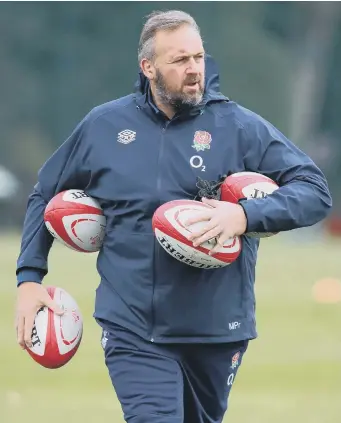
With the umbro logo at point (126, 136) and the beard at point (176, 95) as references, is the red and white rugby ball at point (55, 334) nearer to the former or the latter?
the umbro logo at point (126, 136)

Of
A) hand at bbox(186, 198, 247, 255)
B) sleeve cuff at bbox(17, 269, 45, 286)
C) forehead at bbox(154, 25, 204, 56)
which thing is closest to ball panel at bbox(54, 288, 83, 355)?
sleeve cuff at bbox(17, 269, 45, 286)

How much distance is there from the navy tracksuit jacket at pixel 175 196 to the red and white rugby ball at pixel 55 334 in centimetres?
20

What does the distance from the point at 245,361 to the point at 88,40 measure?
28.6 metres

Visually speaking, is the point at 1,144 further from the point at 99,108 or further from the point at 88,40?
the point at 99,108

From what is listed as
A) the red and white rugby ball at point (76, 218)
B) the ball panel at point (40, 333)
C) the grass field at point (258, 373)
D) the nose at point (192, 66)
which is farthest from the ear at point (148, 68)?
the grass field at point (258, 373)

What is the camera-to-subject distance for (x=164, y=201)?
215 inches

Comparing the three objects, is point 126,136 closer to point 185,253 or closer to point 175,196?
point 175,196

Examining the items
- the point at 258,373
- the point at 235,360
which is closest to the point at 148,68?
the point at 235,360

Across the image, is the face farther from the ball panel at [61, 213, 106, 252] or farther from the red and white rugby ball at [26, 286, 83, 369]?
the red and white rugby ball at [26, 286, 83, 369]

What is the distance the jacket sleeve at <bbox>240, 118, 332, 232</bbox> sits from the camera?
5336 millimetres

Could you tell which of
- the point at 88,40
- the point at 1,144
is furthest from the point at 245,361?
the point at 88,40

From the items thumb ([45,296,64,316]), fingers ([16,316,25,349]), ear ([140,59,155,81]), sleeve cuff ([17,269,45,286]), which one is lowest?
fingers ([16,316,25,349])

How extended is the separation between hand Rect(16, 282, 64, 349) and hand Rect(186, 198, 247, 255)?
32.6 inches

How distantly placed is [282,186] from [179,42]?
690 millimetres
